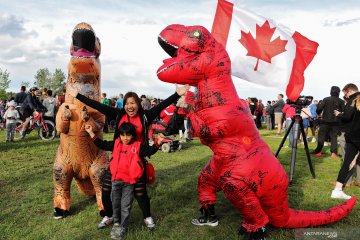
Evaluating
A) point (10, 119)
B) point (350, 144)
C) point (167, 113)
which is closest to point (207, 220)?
point (350, 144)

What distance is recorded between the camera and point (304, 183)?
5973 millimetres

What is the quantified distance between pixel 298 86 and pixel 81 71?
270 cm

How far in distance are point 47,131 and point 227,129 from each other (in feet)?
32.0

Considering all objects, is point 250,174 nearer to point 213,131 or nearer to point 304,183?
point 213,131

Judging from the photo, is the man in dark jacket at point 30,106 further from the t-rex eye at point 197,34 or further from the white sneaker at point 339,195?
the white sneaker at point 339,195

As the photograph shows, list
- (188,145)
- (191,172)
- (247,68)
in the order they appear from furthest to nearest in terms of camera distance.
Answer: (188,145) → (191,172) → (247,68)

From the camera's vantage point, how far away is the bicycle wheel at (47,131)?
11.5 m

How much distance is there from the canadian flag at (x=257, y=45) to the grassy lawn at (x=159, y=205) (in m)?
1.72

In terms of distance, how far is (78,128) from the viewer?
13.6 feet

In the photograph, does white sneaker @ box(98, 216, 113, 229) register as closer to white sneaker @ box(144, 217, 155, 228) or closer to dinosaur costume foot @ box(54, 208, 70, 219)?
white sneaker @ box(144, 217, 155, 228)

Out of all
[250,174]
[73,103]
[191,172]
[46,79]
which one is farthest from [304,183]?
[46,79]

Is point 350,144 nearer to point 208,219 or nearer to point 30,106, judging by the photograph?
point 208,219

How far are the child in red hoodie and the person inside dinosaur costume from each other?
637mm

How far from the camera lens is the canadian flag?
4.03 m
